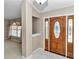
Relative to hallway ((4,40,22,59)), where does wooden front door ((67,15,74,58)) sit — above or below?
above

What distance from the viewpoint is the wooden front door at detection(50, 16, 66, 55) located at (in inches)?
149

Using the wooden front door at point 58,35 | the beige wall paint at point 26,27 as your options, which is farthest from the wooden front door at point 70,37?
the beige wall paint at point 26,27

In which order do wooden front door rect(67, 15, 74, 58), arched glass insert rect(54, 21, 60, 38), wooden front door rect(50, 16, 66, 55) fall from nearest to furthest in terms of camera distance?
wooden front door rect(67, 15, 74, 58) → wooden front door rect(50, 16, 66, 55) → arched glass insert rect(54, 21, 60, 38)

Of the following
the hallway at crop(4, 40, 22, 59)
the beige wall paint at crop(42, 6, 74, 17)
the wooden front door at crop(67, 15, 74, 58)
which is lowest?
the hallway at crop(4, 40, 22, 59)

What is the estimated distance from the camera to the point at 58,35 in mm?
4062

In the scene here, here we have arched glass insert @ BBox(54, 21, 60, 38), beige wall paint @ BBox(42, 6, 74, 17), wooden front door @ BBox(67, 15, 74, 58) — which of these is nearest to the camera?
beige wall paint @ BBox(42, 6, 74, 17)

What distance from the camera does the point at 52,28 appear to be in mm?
4324

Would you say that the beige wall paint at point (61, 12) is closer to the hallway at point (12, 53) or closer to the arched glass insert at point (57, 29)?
the arched glass insert at point (57, 29)

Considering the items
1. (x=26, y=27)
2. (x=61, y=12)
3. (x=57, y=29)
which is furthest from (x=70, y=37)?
(x=26, y=27)

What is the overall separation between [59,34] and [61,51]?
2.19ft

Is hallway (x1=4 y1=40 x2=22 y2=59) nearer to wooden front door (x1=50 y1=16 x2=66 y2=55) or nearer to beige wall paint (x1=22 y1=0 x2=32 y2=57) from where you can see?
beige wall paint (x1=22 y1=0 x2=32 y2=57)

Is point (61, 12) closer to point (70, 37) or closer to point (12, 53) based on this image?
point (70, 37)

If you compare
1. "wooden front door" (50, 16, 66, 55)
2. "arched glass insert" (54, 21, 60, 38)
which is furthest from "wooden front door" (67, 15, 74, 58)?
"arched glass insert" (54, 21, 60, 38)
